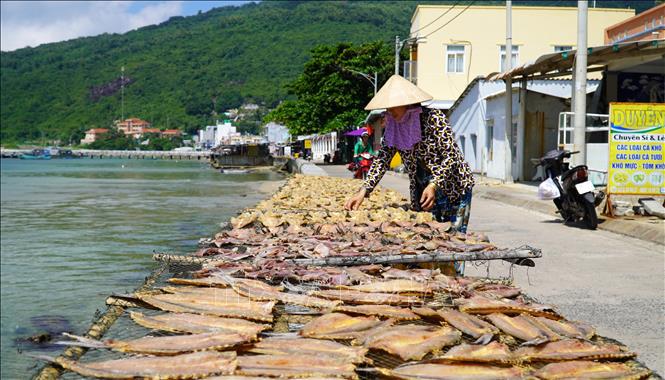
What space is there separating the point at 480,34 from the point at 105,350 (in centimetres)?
4035

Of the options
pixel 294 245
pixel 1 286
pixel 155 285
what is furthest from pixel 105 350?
pixel 1 286

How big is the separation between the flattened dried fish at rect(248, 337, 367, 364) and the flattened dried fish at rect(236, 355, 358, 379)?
0.19 ft

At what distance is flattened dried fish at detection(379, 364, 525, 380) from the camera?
3078 mm

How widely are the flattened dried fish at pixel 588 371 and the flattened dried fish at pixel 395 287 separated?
1247 millimetres

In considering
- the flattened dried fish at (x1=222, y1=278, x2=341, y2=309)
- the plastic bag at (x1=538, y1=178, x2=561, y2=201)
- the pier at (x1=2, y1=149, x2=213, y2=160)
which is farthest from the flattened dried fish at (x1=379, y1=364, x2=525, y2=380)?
the pier at (x1=2, y1=149, x2=213, y2=160)

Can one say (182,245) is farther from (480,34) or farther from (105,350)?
(480,34)

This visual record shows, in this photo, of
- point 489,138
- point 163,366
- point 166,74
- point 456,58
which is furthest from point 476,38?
point 166,74

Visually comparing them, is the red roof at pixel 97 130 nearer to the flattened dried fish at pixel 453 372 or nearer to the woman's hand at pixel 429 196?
the woman's hand at pixel 429 196

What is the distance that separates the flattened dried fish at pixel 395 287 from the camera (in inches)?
174

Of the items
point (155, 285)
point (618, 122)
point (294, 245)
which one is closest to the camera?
point (155, 285)

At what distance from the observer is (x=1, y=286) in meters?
16.8

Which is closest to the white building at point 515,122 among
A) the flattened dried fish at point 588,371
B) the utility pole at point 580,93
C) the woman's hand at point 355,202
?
the utility pole at point 580,93

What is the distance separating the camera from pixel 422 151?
20.6 ft

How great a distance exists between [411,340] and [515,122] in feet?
75.3
